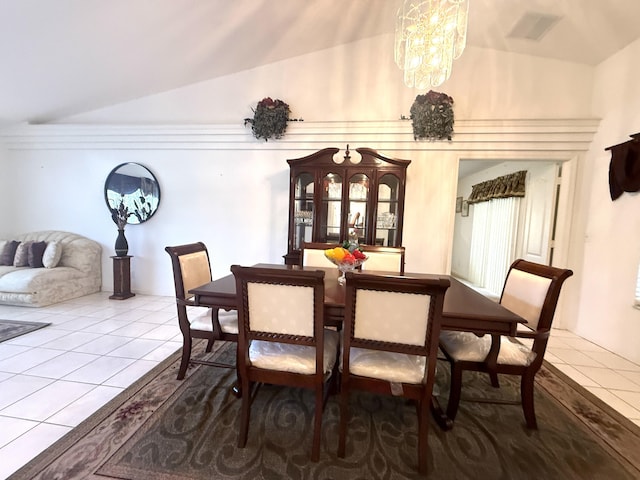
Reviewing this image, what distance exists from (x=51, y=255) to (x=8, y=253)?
24.7 inches

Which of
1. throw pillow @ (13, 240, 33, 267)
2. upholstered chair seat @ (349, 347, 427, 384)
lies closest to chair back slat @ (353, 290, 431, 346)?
upholstered chair seat @ (349, 347, 427, 384)

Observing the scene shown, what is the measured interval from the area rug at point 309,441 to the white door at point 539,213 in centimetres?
200

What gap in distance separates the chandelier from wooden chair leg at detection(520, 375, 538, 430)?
6.41ft

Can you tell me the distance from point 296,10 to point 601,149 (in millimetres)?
3383

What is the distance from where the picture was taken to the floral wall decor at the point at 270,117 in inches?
136

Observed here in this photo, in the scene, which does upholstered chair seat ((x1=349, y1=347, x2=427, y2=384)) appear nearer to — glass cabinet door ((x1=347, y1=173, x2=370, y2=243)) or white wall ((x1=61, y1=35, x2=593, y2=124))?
glass cabinet door ((x1=347, y1=173, x2=370, y2=243))

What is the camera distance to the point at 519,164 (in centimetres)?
423

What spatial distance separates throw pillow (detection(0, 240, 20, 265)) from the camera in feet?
→ 12.2

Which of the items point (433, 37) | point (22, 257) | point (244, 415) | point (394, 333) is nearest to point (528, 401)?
point (394, 333)

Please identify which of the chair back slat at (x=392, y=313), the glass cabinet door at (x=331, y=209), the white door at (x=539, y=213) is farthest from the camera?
the white door at (x=539, y=213)

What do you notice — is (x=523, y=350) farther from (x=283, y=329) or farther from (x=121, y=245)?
(x=121, y=245)

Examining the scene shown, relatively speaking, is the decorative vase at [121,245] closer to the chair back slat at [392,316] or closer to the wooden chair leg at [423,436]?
the chair back slat at [392,316]

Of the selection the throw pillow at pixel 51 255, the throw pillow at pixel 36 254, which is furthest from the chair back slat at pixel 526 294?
the throw pillow at pixel 36 254

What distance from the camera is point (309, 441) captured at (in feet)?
4.98
